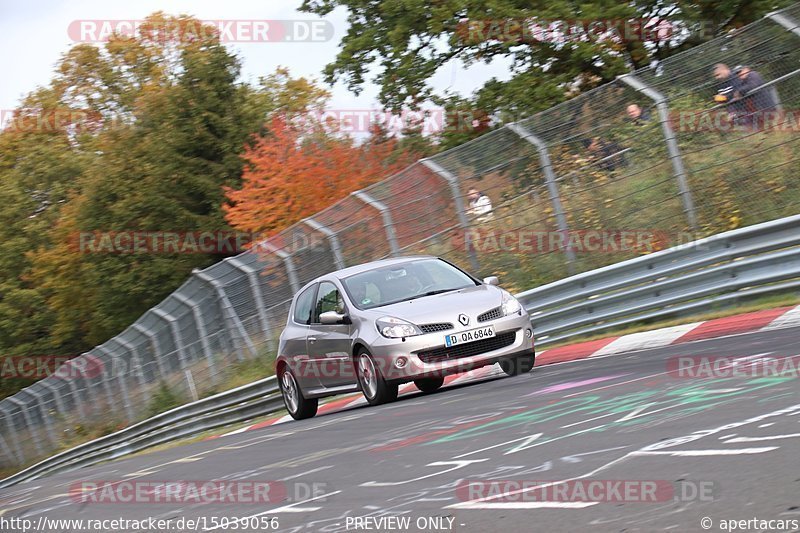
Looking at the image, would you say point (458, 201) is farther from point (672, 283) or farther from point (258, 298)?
point (258, 298)

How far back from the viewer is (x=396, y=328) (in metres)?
12.2

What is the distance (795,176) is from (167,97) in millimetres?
40309

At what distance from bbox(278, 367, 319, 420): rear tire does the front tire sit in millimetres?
1785

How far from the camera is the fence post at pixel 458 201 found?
1703cm

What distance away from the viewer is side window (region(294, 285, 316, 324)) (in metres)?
14.3

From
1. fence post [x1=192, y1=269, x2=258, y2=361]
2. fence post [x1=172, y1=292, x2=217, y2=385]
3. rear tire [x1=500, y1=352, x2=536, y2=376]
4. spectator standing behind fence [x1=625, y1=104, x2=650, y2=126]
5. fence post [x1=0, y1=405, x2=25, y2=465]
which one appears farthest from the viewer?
fence post [x1=0, y1=405, x2=25, y2=465]

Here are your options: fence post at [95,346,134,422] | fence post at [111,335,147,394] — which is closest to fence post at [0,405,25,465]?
fence post at [95,346,134,422]

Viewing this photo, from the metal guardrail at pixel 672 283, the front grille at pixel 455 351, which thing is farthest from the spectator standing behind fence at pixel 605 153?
the front grille at pixel 455 351

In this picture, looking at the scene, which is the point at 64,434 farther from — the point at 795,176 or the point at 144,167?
the point at 795,176

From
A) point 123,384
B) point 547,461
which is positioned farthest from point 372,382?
point 123,384

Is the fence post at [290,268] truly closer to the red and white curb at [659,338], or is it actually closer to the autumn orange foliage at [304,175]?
the red and white curb at [659,338]

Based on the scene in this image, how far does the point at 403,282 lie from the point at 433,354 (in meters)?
1.43

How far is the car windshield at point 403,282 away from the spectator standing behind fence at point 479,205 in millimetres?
3225

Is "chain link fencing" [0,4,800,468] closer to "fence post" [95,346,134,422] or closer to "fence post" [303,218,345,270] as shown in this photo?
"fence post" [303,218,345,270]
